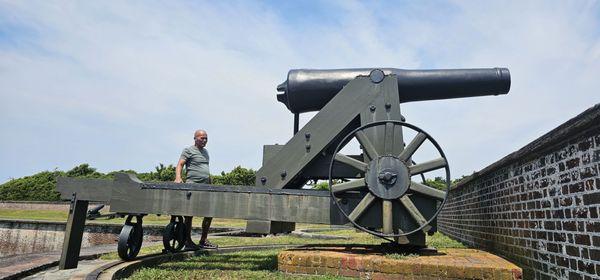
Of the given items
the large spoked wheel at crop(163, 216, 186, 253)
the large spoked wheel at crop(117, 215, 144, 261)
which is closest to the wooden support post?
the large spoked wheel at crop(117, 215, 144, 261)

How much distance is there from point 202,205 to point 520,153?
11.0ft

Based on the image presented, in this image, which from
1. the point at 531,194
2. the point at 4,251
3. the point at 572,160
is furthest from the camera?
the point at 4,251

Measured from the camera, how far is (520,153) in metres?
3.58

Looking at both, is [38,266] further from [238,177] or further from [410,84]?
[238,177]

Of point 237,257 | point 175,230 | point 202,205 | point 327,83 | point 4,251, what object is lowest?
point 4,251

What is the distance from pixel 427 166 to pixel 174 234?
3.75 m

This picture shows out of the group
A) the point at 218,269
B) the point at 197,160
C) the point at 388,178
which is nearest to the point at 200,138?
the point at 197,160

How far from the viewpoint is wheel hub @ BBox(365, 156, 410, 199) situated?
4066mm

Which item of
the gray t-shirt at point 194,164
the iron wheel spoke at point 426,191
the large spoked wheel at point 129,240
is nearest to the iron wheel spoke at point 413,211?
the iron wheel spoke at point 426,191

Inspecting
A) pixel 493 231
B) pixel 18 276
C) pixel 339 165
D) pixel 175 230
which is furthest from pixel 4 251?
pixel 493 231

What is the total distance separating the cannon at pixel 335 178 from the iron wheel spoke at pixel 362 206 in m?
0.01

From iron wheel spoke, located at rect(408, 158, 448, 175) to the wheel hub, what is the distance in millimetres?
78

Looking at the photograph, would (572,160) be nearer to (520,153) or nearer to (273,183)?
(520,153)

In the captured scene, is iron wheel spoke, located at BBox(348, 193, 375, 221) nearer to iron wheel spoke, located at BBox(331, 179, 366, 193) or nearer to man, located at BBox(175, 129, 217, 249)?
iron wheel spoke, located at BBox(331, 179, 366, 193)
